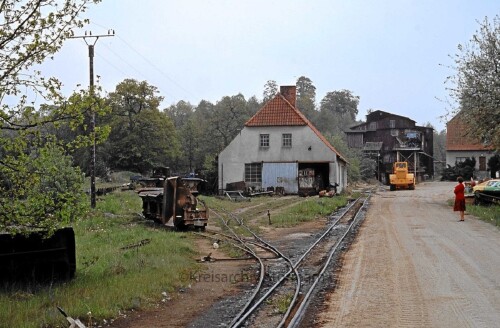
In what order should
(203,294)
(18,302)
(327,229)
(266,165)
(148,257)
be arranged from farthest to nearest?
Result: (266,165), (327,229), (148,257), (203,294), (18,302)

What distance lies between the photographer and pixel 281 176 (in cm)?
4644

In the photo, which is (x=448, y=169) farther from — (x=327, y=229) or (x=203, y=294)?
(x=203, y=294)

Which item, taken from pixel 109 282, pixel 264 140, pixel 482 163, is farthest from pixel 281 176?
pixel 482 163

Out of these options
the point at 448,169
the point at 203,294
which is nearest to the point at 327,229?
the point at 203,294

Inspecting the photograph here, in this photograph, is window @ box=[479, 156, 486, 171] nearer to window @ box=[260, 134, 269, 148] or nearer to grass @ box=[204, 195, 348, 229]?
window @ box=[260, 134, 269, 148]

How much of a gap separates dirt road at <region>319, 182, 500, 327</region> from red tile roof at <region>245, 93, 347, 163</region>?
1070 inches

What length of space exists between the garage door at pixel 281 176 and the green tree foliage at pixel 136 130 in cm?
1679

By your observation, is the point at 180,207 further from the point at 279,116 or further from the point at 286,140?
the point at 279,116

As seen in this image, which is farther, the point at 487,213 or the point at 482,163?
the point at 482,163

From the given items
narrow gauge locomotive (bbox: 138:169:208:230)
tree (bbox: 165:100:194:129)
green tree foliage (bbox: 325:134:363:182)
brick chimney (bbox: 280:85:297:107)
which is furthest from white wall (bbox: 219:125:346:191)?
tree (bbox: 165:100:194:129)

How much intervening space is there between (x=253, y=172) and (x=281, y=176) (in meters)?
2.30

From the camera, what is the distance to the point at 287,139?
47000 millimetres

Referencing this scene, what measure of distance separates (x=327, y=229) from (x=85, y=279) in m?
11.5

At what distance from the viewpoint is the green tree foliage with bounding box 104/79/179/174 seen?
194 feet
